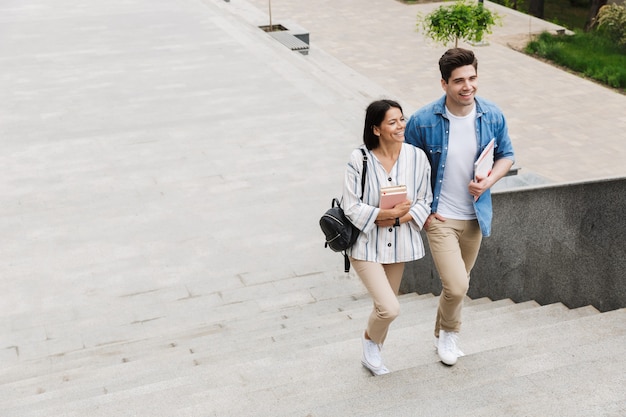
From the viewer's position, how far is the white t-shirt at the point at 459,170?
4641mm

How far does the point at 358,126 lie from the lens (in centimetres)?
1176

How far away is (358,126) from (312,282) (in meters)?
4.37

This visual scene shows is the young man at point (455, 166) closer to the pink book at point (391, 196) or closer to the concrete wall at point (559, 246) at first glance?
the pink book at point (391, 196)

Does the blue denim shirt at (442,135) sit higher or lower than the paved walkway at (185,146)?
higher

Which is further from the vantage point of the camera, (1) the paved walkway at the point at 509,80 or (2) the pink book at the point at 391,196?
(1) the paved walkway at the point at 509,80

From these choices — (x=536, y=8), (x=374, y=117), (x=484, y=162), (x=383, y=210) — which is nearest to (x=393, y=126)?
(x=374, y=117)

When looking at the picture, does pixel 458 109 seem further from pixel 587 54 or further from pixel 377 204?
pixel 587 54

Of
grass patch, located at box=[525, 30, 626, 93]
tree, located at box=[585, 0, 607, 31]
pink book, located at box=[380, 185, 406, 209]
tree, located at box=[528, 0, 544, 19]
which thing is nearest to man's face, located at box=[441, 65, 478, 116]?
pink book, located at box=[380, 185, 406, 209]

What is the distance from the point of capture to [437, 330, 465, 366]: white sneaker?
476 centimetres

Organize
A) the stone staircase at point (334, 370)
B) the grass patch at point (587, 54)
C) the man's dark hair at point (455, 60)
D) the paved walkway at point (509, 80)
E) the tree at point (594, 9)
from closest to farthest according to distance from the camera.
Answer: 1. the stone staircase at point (334, 370)
2. the man's dark hair at point (455, 60)
3. the paved walkway at point (509, 80)
4. the grass patch at point (587, 54)
5. the tree at point (594, 9)

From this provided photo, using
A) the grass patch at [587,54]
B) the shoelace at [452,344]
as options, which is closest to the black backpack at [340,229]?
the shoelace at [452,344]

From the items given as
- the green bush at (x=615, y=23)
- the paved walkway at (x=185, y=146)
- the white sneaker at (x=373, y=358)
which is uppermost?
the white sneaker at (x=373, y=358)

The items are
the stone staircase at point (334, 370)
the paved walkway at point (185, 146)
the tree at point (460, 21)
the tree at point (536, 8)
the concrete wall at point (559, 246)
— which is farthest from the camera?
the tree at point (536, 8)

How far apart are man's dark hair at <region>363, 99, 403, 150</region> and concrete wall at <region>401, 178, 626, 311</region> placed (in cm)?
204
